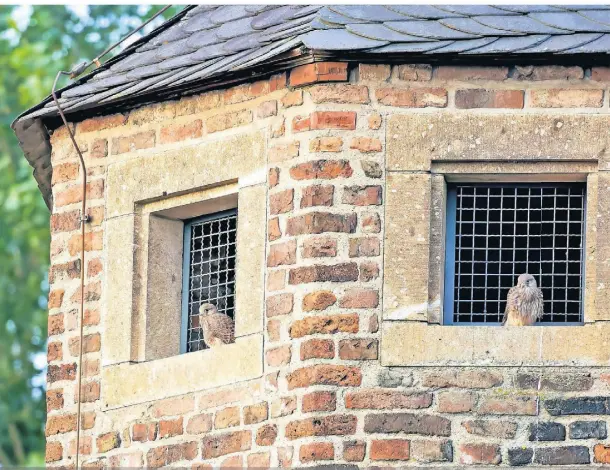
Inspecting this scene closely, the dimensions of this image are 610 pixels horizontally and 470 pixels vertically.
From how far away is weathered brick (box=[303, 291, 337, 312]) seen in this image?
475 inches

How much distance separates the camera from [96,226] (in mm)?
13344

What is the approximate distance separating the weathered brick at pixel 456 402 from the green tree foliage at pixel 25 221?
11.9 m

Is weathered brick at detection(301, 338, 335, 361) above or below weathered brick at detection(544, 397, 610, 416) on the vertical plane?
above

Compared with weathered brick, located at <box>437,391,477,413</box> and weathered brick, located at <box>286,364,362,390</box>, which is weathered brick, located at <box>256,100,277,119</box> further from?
weathered brick, located at <box>437,391,477,413</box>

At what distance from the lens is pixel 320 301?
12.1 m

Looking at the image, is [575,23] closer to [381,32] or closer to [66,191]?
[381,32]

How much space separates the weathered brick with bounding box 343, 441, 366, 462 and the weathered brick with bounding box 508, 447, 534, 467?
0.75 m

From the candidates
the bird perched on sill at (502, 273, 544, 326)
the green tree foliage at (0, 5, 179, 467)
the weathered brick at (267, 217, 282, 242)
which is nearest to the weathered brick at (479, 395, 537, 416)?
the bird perched on sill at (502, 273, 544, 326)

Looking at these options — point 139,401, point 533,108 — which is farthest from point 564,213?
point 139,401

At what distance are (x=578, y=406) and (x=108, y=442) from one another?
270 cm

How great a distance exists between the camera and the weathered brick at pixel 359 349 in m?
12.0

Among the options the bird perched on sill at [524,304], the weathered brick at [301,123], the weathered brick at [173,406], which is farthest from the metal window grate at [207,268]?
the bird perched on sill at [524,304]

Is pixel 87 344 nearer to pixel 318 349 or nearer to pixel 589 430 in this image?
pixel 318 349

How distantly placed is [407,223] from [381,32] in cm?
104
